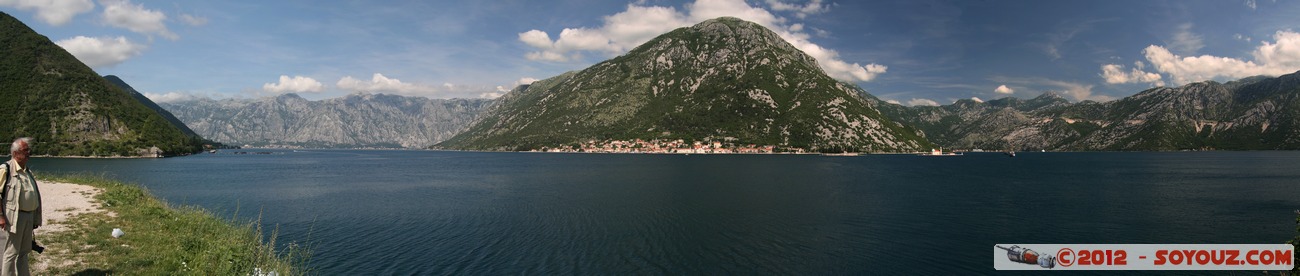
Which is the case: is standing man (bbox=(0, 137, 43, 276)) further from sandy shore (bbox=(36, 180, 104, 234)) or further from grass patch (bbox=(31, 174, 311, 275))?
sandy shore (bbox=(36, 180, 104, 234))

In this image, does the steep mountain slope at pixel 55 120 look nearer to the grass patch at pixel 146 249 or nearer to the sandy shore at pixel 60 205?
the sandy shore at pixel 60 205

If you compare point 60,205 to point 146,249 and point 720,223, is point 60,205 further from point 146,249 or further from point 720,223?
point 720,223

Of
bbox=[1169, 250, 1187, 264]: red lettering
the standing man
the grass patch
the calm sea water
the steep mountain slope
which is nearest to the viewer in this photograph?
the standing man

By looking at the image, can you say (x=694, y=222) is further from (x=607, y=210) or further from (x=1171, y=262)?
(x=1171, y=262)

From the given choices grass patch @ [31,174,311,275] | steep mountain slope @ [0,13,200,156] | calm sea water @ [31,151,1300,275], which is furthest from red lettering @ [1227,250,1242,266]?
steep mountain slope @ [0,13,200,156]

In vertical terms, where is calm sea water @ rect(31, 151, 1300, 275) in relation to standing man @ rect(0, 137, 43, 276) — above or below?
below

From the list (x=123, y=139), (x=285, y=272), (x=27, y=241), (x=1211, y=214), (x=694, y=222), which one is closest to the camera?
(x=27, y=241)

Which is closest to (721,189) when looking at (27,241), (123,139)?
(27,241)

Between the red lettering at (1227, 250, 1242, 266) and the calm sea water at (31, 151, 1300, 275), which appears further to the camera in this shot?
the calm sea water at (31, 151, 1300, 275)
